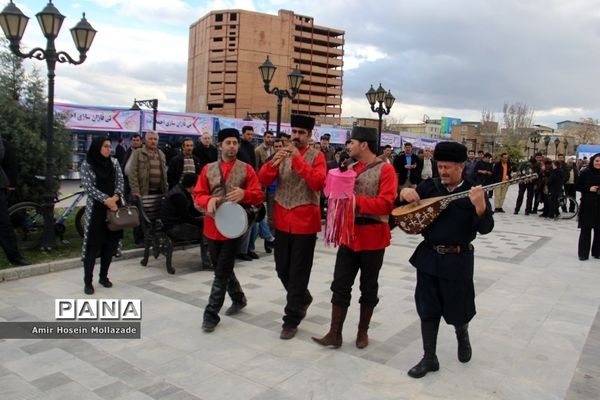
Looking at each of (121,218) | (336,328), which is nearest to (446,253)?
(336,328)

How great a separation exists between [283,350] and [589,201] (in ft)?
20.9

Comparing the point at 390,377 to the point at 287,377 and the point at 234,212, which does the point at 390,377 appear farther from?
the point at 234,212

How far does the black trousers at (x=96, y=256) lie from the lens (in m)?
5.19

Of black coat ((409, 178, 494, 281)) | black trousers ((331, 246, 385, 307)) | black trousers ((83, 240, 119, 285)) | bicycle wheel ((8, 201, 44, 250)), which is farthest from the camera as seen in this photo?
bicycle wheel ((8, 201, 44, 250))

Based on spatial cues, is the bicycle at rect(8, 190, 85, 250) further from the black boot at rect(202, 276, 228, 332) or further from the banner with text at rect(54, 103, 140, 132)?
the banner with text at rect(54, 103, 140, 132)

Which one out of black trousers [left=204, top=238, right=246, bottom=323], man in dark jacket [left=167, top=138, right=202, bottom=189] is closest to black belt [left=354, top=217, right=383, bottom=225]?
black trousers [left=204, top=238, right=246, bottom=323]

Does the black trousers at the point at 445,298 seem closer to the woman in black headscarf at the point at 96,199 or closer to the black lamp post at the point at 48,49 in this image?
the woman in black headscarf at the point at 96,199

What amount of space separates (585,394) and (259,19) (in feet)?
323

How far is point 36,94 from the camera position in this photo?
23.6 feet

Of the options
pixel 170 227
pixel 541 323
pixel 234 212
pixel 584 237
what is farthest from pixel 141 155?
pixel 584 237

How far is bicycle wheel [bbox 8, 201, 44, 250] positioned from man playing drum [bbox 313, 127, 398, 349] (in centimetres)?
480

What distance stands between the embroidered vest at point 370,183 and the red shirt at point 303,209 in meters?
0.34

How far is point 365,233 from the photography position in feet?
12.2

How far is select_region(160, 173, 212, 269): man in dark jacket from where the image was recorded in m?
6.29
